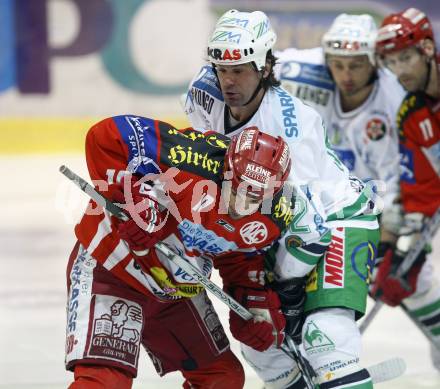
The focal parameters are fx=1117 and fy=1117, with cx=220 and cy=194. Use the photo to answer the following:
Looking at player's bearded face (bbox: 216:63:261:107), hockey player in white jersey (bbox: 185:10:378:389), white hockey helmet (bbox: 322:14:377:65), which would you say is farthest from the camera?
white hockey helmet (bbox: 322:14:377:65)

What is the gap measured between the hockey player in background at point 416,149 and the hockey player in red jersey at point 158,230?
123cm

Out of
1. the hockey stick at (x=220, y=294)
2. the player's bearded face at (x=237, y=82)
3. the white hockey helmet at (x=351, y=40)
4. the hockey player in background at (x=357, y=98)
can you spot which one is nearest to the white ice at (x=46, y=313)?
the hockey stick at (x=220, y=294)

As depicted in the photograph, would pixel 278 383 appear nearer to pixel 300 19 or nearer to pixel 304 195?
pixel 304 195

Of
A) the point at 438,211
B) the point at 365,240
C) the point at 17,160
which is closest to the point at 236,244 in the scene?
the point at 365,240

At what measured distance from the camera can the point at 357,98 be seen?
14.9ft

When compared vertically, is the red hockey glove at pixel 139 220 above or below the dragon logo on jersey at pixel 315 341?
above

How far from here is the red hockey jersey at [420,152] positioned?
14.3 ft

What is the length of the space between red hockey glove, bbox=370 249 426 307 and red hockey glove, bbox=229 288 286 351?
1.10 meters

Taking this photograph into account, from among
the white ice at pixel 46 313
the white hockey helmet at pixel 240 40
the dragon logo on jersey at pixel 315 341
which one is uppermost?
the white hockey helmet at pixel 240 40

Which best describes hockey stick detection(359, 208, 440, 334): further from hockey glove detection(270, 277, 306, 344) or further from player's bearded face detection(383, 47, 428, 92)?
hockey glove detection(270, 277, 306, 344)

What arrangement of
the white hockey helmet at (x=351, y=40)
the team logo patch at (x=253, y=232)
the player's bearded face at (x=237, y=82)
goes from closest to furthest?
1. the team logo patch at (x=253, y=232)
2. the player's bearded face at (x=237, y=82)
3. the white hockey helmet at (x=351, y=40)

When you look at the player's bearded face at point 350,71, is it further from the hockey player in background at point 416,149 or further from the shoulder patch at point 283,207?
the shoulder patch at point 283,207

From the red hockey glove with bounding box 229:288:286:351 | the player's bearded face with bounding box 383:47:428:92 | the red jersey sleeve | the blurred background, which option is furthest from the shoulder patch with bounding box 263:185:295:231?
the blurred background

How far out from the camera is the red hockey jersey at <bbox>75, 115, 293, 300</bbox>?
10.1 ft
